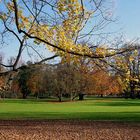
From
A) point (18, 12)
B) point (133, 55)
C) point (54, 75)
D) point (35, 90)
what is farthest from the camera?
point (35, 90)

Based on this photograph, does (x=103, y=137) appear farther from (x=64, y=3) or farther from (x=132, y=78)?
(x=64, y=3)

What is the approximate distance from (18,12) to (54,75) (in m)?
69.1

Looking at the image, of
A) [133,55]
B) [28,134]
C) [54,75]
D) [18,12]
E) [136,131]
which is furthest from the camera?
[54,75]

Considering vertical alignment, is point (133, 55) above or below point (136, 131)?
above

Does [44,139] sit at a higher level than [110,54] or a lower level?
lower

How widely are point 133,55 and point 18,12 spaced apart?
410 centimetres

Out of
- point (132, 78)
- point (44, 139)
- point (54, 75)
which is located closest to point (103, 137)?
point (44, 139)

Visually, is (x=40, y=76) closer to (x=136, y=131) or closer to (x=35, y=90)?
(x=35, y=90)

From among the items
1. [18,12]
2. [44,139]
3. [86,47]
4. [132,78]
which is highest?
[18,12]

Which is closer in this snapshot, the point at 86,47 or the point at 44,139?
the point at 86,47

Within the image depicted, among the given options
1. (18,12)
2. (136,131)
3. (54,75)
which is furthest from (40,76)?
(18,12)

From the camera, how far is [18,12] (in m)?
13.9

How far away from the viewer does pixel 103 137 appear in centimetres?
1931

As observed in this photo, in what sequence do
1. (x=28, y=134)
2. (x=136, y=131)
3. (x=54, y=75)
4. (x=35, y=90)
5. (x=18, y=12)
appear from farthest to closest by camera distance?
1. (x=35, y=90)
2. (x=54, y=75)
3. (x=136, y=131)
4. (x=28, y=134)
5. (x=18, y=12)
